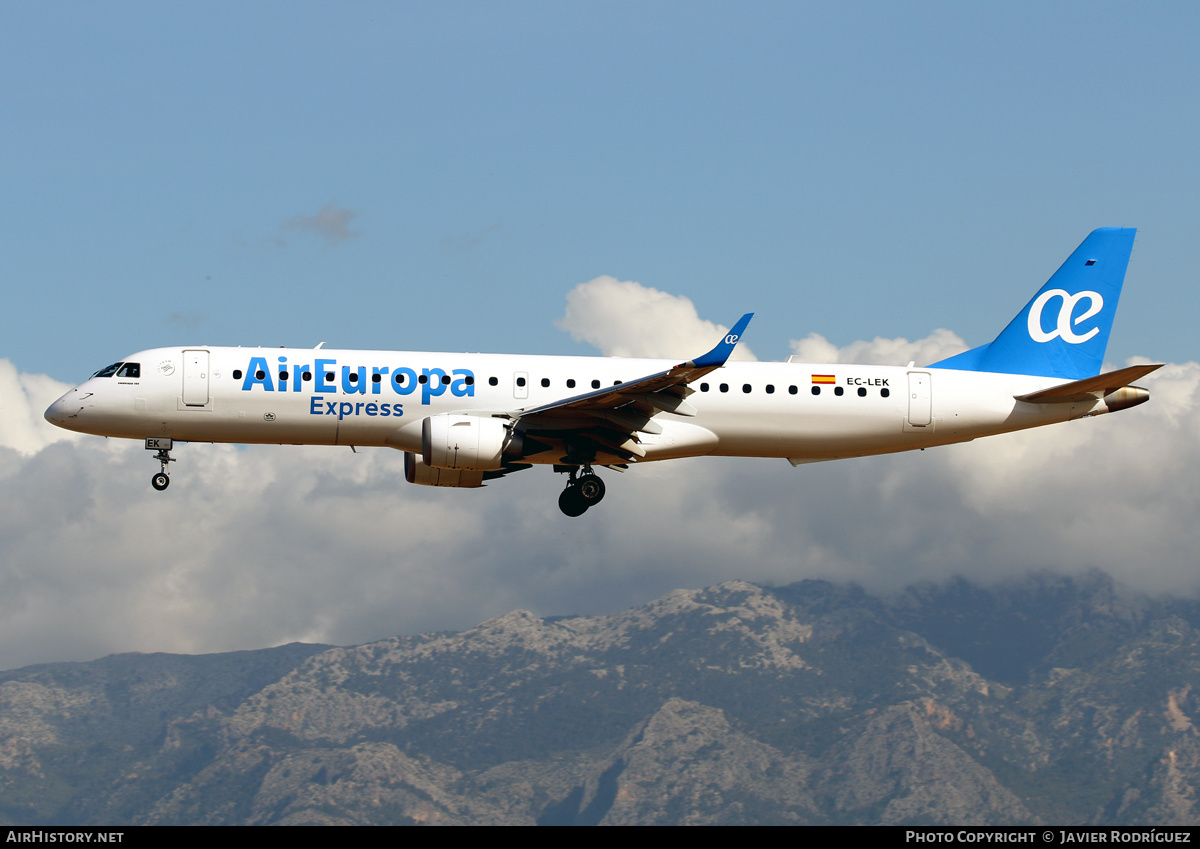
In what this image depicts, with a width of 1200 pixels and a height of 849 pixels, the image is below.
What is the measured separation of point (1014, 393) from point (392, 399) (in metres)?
21.6

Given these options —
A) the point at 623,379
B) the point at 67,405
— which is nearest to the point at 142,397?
the point at 67,405

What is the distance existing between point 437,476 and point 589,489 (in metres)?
5.08

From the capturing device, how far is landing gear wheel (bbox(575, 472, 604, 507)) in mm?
46688

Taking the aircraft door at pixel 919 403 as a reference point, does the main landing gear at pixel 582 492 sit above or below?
below

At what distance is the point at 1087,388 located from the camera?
47.1 metres

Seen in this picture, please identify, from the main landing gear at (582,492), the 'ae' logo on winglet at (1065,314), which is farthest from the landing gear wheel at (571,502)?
the 'ae' logo on winglet at (1065,314)

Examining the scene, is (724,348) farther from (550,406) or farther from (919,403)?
(919,403)

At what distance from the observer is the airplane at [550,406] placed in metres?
43.8

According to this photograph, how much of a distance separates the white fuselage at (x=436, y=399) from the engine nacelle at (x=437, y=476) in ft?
8.68

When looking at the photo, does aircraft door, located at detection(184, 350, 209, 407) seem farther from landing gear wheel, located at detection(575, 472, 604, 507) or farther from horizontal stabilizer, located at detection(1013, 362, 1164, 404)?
horizontal stabilizer, located at detection(1013, 362, 1164, 404)

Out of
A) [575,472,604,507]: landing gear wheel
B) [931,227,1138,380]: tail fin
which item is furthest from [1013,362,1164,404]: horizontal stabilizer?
[575,472,604,507]: landing gear wheel

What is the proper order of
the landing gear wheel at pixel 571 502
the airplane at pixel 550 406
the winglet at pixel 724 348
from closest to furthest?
1. the winglet at pixel 724 348
2. the airplane at pixel 550 406
3. the landing gear wheel at pixel 571 502

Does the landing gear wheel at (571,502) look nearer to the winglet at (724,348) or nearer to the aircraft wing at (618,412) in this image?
the aircraft wing at (618,412)
